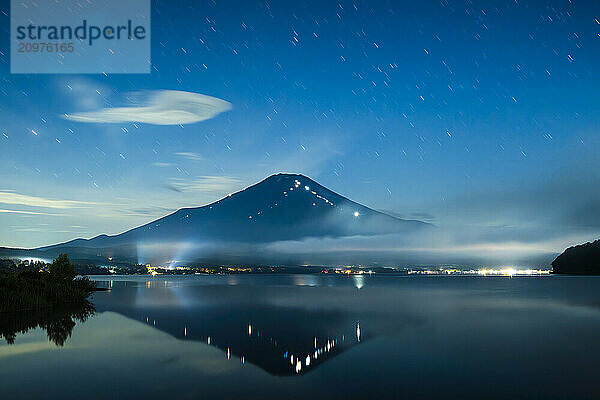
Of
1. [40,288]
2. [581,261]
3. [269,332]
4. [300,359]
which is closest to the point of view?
[300,359]

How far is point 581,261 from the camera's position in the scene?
7195 inches

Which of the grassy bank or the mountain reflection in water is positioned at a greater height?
the grassy bank

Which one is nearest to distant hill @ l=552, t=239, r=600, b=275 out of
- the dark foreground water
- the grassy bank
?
the dark foreground water

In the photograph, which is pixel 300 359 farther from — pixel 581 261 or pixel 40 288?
pixel 581 261

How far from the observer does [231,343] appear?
21.4m

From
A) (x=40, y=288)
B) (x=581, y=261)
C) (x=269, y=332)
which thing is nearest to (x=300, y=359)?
(x=269, y=332)

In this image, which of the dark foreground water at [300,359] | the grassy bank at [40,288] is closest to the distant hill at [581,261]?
the dark foreground water at [300,359]

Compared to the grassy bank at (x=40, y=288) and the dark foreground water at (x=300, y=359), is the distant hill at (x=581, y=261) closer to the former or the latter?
the dark foreground water at (x=300, y=359)

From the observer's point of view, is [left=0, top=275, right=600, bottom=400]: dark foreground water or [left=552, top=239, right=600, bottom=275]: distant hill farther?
[left=552, top=239, right=600, bottom=275]: distant hill

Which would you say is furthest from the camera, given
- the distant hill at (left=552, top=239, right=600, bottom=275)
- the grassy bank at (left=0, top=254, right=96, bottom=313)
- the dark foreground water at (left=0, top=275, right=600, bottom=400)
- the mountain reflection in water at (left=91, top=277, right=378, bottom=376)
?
the distant hill at (left=552, top=239, right=600, bottom=275)

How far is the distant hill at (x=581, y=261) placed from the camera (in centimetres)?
17850

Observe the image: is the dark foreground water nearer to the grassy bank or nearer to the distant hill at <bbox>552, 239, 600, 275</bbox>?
the grassy bank

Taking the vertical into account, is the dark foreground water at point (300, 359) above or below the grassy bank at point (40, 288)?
below

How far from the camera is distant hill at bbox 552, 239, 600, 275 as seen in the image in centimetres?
17850
